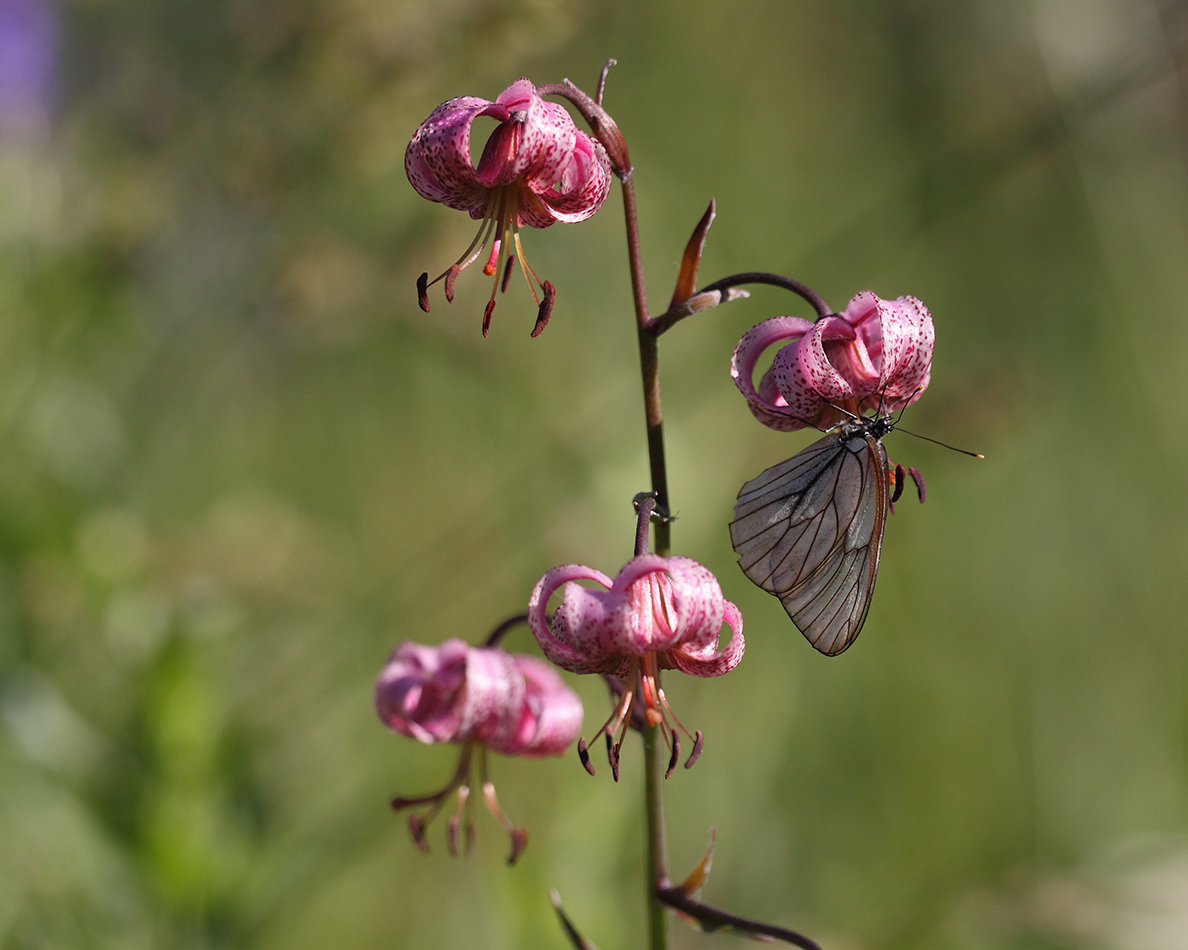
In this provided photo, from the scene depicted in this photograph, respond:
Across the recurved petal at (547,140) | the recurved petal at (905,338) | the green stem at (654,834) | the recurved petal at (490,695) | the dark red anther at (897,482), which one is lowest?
the green stem at (654,834)

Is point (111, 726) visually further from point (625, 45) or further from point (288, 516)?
point (625, 45)

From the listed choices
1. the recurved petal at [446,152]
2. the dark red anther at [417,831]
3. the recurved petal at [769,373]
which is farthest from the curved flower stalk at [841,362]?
the dark red anther at [417,831]

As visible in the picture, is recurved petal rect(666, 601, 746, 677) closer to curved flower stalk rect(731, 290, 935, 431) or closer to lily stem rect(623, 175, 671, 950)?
lily stem rect(623, 175, 671, 950)

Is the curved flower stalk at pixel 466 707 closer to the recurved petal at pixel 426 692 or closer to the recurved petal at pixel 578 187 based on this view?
the recurved petal at pixel 426 692

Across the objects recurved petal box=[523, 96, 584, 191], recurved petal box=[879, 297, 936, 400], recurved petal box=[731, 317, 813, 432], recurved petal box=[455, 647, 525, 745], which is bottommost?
recurved petal box=[455, 647, 525, 745]

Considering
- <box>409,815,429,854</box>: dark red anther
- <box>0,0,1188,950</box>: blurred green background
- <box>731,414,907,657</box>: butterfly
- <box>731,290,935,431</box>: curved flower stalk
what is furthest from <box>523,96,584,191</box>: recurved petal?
<box>0,0,1188,950</box>: blurred green background

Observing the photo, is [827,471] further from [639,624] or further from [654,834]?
[654,834]

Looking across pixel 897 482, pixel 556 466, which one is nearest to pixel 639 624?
pixel 897 482
